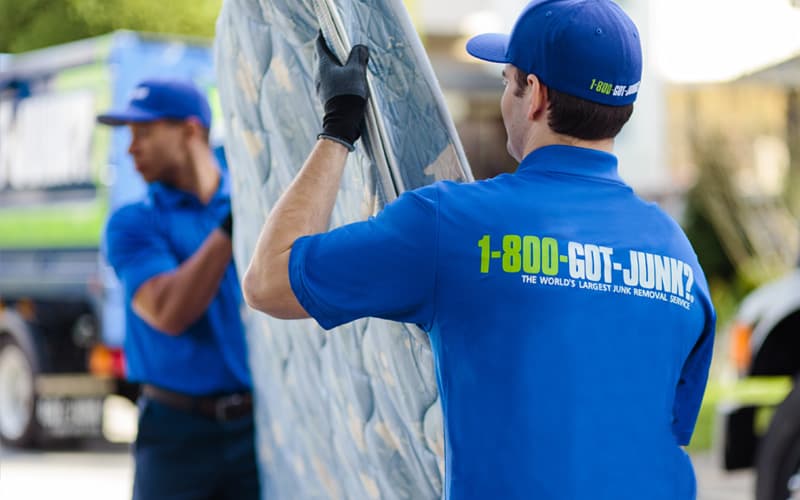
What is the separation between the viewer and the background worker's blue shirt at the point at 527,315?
2.19 meters

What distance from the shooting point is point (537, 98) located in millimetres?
2318

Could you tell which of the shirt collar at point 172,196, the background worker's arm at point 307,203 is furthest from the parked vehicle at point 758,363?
the background worker's arm at point 307,203

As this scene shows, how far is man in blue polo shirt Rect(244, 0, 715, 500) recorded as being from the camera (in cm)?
219

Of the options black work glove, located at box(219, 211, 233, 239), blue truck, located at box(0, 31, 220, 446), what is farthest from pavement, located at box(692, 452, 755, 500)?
black work glove, located at box(219, 211, 233, 239)

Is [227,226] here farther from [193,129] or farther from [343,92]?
[343,92]

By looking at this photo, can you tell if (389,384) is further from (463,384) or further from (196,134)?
(196,134)

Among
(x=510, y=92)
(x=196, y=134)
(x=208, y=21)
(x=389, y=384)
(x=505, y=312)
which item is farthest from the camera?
(x=208, y=21)

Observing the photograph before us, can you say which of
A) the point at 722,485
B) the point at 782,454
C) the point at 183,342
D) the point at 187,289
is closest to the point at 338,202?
the point at 187,289

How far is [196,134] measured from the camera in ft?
13.6

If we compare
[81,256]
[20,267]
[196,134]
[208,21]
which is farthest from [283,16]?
[208,21]

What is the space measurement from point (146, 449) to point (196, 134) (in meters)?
0.95

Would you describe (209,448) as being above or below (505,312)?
below

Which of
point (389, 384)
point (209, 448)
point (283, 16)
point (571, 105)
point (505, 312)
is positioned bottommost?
point (209, 448)

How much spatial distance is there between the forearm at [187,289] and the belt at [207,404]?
20 cm
